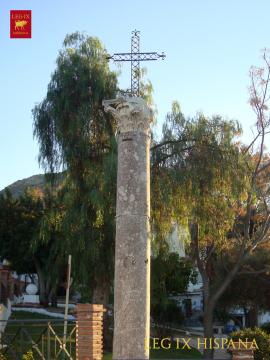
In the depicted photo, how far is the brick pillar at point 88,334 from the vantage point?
30.4 ft

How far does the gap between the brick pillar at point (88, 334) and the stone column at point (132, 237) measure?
1.91m

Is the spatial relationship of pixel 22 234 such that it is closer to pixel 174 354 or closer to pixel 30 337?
pixel 174 354

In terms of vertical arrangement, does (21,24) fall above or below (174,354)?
above

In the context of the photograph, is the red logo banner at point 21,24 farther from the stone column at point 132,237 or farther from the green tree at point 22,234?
the green tree at point 22,234

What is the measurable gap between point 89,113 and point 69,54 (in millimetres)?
2798

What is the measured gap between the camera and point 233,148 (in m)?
20.1

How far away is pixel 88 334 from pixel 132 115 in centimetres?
358

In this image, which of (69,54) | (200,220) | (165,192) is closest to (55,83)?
(69,54)

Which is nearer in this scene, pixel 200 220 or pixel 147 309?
pixel 147 309

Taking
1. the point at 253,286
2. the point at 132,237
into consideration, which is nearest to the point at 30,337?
the point at 132,237

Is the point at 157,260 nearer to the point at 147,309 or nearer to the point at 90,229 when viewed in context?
the point at 90,229

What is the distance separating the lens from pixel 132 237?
25.0 feet

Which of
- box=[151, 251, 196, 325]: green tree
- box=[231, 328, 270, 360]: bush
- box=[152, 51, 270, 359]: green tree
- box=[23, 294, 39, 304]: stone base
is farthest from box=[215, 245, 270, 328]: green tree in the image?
box=[23, 294, 39, 304]: stone base

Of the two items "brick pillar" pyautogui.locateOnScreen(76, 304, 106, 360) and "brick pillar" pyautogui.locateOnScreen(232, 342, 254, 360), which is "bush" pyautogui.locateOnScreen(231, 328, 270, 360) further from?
"brick pillar" pyautogui.locateOnScreen(76, 304, 106, 360)
